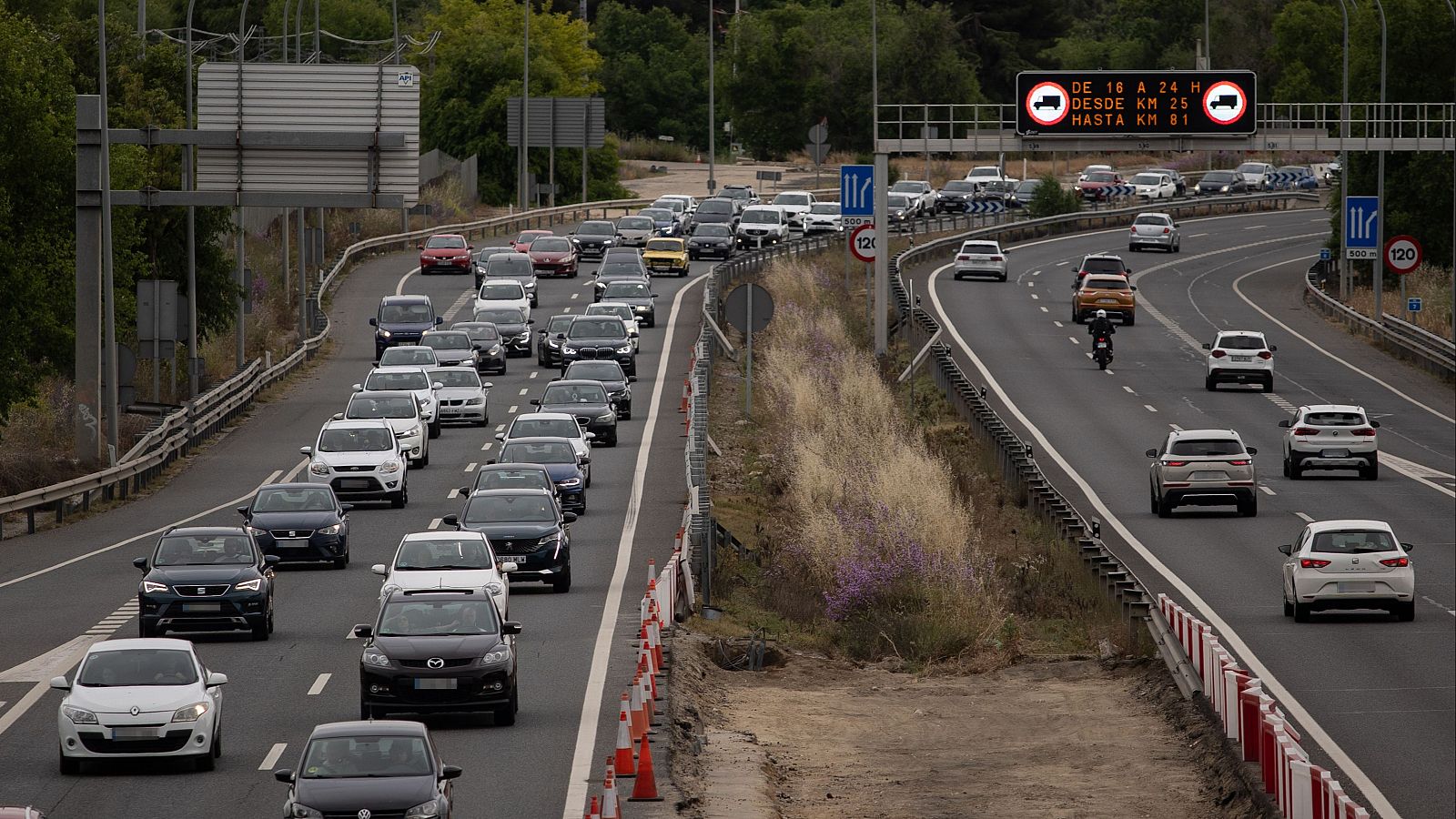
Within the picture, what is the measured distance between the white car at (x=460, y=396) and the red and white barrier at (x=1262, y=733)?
24.5 m

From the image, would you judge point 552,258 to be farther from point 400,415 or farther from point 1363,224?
point 400,415

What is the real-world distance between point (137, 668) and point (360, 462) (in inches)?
723

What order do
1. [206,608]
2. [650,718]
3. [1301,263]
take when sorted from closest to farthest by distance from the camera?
1. [650,718]
2. [206,608]
3. [1301,263]

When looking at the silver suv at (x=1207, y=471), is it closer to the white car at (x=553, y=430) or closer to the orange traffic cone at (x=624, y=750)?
the white car at (x=553, y=430)

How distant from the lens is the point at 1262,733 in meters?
17.6

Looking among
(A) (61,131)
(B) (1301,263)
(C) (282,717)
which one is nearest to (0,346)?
(A) (61,131)

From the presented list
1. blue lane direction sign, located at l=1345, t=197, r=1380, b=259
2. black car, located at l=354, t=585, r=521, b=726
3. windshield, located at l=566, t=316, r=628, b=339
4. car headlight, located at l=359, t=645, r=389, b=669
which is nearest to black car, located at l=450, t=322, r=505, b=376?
windshield, located at l=566, t=316, r=628, b=339

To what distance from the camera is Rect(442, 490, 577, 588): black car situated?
93.3ft

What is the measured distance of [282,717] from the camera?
20672 millimetres

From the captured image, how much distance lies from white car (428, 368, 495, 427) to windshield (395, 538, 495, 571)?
69.9 ft

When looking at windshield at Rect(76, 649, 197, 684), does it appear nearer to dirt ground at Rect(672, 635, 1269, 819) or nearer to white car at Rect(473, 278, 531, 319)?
dirt ground at Rect(672, 635, 1269, 819)

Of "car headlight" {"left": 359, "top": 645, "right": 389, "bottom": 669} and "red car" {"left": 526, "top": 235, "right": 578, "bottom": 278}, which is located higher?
"red car" {"left": 526, "top": 235, "right": 578, "bottom": 278}

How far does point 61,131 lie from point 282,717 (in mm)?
30935

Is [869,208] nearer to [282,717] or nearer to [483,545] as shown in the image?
[483,545]
